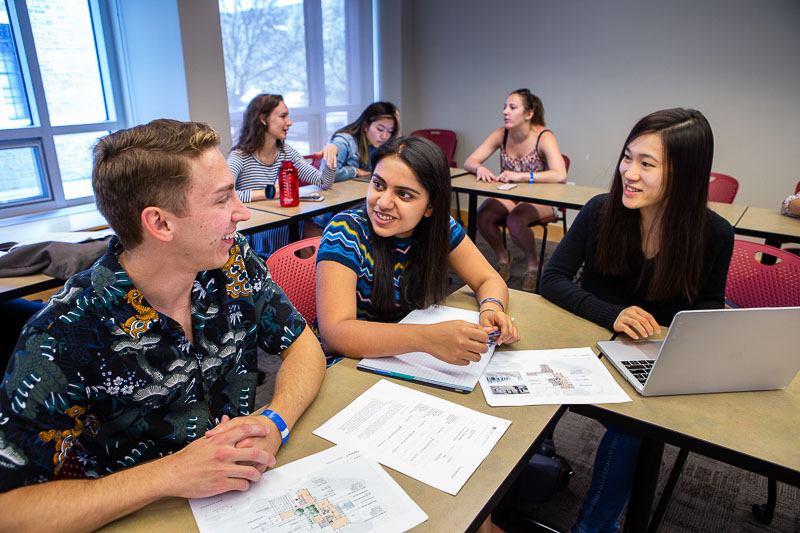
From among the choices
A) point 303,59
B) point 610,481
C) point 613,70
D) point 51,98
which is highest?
point 303,59

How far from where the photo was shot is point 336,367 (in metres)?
1.26

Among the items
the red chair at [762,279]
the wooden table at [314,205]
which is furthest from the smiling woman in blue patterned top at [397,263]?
the wooden table at [314,205]

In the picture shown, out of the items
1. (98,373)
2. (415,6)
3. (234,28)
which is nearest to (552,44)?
(415,6)

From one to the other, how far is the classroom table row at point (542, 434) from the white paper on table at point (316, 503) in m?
0.02

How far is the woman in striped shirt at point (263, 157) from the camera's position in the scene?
3.18m

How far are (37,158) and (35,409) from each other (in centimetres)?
350

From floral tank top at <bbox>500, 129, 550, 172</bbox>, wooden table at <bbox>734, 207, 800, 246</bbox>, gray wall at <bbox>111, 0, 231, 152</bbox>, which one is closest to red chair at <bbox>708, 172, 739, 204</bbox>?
wooden table at <bbox>734, 207, 800, 246</bbox>

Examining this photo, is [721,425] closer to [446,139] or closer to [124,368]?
[124,368]

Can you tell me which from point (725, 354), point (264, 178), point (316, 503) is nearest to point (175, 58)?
point (264, 178)

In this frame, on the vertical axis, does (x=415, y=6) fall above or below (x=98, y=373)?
above

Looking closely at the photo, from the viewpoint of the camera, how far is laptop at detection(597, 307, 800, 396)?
1.02 metres

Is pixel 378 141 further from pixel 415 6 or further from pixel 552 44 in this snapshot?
pixel 415 6

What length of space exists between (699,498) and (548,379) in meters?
1.12

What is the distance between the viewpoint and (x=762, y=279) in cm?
186
